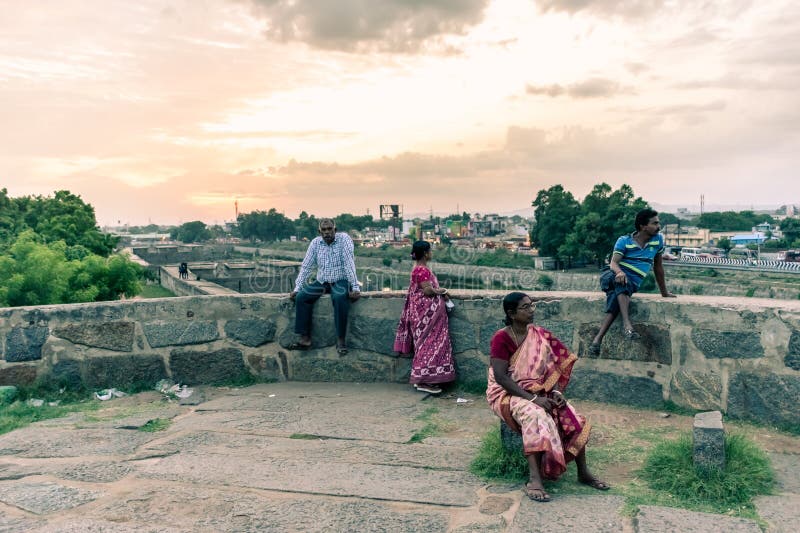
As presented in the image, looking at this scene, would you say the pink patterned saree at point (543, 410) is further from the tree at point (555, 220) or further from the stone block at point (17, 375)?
the tree at point (555, 220)

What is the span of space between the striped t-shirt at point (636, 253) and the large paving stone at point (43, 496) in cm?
333

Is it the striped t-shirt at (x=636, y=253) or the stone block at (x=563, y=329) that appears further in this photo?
the stone block at (x=563, y=329)

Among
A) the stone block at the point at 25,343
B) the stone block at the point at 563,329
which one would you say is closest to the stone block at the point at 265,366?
the stone block at the point at 25,343

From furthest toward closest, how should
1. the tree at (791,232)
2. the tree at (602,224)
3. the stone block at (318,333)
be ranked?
the tree at (791,232), the tree at (602,224), the stone block at (318,333)

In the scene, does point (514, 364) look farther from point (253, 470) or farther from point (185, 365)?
point (185, 365)

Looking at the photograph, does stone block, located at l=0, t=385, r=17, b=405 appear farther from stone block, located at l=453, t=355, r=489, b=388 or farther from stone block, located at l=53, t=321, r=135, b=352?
stone block, located at l=453, t=355, r=489, b=388

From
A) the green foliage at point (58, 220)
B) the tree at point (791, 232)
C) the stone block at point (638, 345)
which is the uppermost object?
the green foliage at point (58, 220)

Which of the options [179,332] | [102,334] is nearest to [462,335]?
[179,332]

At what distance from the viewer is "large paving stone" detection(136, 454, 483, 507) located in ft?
8.85

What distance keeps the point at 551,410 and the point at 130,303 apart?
338 centimetres

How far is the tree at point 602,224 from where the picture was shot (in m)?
55.2

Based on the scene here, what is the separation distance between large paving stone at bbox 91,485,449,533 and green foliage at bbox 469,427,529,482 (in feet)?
1.42

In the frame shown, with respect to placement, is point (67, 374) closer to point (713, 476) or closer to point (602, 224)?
point (713, 476)

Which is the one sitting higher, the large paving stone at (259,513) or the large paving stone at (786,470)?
the large paving stone at (259,513)
